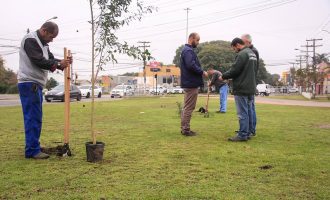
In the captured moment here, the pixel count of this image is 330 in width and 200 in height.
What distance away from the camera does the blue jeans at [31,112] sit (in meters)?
5.35

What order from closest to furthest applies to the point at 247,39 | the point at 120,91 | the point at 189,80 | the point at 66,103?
the point at 66,103, the point at 247,39, the point at 189,80, the point at 120,91

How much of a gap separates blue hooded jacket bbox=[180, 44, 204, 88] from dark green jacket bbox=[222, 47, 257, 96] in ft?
2.35

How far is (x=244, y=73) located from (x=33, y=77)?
3917 millimetres

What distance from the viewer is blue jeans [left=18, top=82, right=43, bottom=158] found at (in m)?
5.35

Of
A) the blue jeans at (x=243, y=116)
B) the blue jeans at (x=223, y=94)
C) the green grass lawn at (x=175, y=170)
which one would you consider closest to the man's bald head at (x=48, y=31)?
the green grass lawn at (x=175, y=170)

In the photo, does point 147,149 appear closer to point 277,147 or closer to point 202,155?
point 202,155

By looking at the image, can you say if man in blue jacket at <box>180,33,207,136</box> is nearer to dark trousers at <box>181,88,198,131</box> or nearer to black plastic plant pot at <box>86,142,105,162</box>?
dark trousers at <box>181,88,198,131</box>

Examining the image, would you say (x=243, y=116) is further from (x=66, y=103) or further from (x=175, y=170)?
(x=66, y=103)

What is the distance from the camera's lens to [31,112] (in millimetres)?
5375

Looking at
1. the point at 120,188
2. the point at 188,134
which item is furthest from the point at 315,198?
the point at 188,134

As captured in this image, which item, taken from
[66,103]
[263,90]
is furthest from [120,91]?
[66,103]

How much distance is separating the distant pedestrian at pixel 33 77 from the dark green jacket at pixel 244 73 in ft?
10.8

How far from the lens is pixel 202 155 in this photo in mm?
5727

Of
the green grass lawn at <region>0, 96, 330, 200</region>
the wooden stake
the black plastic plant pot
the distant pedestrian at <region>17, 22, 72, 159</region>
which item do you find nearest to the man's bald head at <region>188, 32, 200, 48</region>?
the green grass lawn at <region>0, 96, 330, 200</region>
